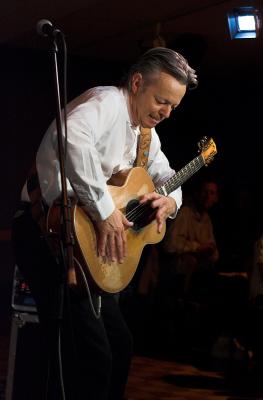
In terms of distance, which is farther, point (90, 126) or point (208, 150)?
point (208, 150)

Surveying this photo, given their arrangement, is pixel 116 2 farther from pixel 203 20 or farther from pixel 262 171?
pixel 262 171

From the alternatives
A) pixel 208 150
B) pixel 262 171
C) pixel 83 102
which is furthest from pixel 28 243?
pixel 262 171

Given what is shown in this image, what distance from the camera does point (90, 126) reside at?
2852 mm

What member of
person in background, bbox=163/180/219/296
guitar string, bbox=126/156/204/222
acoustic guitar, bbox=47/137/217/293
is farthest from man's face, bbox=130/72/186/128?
person in background, bbox=163/180/219/296

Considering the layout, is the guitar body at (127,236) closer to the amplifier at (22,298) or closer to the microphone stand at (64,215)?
the microphone stand at (64,215)

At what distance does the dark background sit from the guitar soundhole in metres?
3.00

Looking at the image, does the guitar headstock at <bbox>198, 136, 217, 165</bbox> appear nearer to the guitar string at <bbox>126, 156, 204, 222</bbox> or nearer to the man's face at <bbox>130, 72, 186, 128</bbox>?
the guitar string at <bbox>126, 156, 204, 222</bbox>

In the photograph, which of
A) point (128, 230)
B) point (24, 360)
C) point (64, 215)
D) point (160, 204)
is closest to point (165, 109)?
point (160, 204)

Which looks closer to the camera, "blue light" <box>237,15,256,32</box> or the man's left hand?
the man's left hand

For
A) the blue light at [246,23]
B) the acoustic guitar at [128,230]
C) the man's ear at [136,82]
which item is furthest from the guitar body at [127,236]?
the blue light at [246,23]

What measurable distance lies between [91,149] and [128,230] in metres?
0.49

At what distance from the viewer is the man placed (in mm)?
2791

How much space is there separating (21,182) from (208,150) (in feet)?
15.4

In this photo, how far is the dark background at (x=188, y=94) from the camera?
21.9ft
